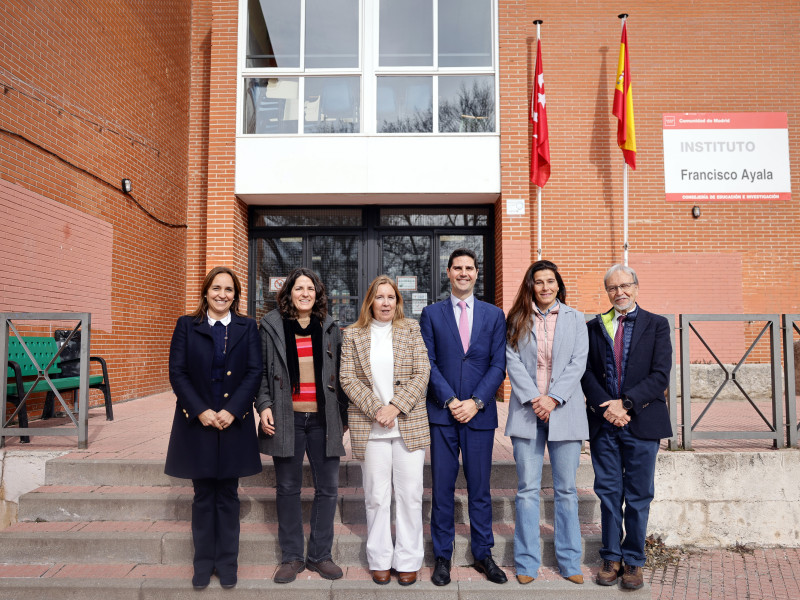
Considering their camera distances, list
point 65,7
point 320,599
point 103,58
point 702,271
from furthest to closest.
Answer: point 702,271 < point 103,58 < point 65,7 < point 320,599

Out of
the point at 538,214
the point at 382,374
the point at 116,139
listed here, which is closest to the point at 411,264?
the point at 538,214

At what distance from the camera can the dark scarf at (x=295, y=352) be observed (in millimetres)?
3535

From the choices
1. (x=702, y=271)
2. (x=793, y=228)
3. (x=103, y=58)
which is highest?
(x=103, y=58)

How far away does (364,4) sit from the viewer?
29.6ft

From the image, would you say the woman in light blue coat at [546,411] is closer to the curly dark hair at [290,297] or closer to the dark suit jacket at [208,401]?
the curly dark hair at [290,297]

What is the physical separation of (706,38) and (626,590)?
939 centimetres

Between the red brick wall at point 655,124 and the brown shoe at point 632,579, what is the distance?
234 inches

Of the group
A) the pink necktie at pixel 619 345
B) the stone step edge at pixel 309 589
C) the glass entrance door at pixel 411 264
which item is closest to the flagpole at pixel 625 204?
the glass entrance door at pixel 411 264

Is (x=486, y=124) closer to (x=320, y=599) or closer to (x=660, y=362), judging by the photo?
(x=660, y=362)

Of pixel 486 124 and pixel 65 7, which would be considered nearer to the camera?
pixel 65 7

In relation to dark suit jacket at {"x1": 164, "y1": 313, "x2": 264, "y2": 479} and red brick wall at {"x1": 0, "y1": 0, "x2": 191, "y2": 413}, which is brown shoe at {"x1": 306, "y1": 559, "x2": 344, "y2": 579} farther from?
red brick wall at {"x1": 0, "y1": 0, "x2": 191, "y2": 413}

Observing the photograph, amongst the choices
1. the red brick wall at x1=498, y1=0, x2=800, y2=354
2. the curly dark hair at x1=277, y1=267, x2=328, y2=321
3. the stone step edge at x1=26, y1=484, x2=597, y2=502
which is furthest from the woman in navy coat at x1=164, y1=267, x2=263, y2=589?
the red brick wall at x1=498, y1=0, x2=800, y2=354

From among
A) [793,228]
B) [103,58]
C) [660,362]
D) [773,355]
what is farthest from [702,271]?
[103,58]

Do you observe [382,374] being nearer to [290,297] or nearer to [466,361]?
[466,361]
